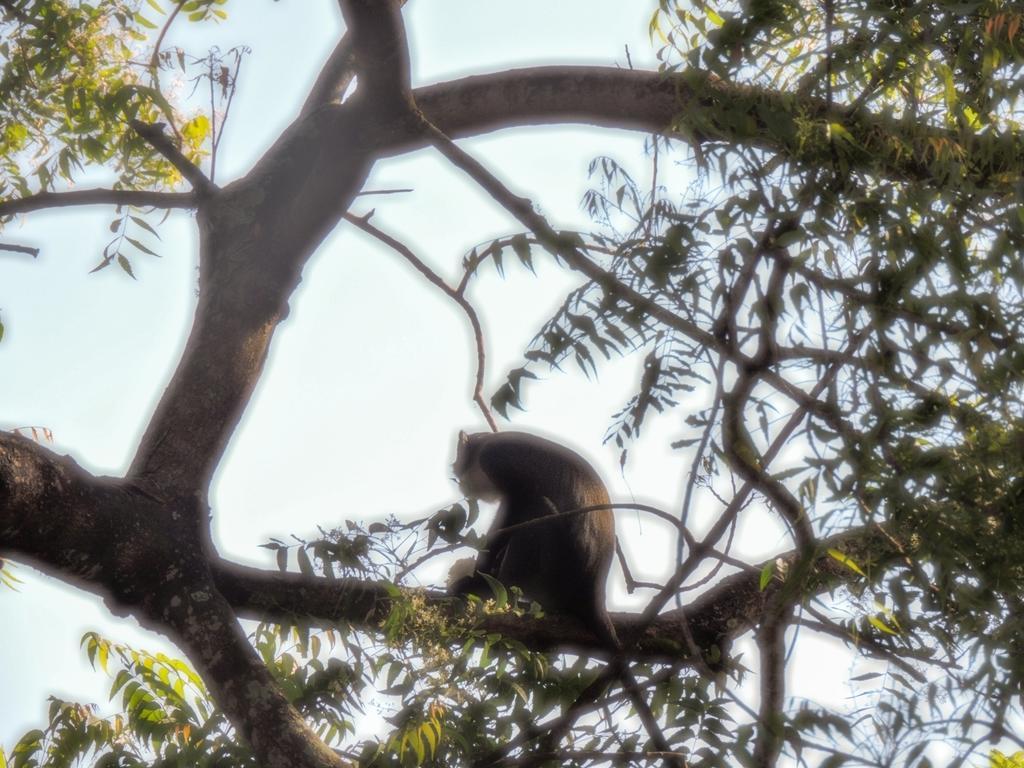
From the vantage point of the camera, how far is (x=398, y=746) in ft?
7.50

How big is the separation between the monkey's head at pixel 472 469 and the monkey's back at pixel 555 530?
1.11ft

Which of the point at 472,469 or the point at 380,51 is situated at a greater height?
the point at 472,469

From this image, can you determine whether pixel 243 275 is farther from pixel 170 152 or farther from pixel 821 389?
pixel 821 389

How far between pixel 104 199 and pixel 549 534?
7.24ft

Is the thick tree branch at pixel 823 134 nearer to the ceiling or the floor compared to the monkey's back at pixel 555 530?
nearer to the floor

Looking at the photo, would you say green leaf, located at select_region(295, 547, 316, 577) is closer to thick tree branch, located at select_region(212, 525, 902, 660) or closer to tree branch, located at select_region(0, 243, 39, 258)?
thick tree branch, located at select_region(212, 525, 902, 660)

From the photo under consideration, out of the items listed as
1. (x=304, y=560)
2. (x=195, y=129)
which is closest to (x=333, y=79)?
(x=195, y=129)

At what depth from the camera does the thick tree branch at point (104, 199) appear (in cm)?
327

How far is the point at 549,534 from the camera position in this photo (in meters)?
4.53

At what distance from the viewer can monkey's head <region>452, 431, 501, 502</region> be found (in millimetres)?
5863

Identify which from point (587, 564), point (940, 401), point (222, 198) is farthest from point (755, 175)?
point (587, 564)

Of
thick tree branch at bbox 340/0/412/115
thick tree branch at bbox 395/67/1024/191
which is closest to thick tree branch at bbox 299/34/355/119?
thick tree branch at bbox 340/0/412/115

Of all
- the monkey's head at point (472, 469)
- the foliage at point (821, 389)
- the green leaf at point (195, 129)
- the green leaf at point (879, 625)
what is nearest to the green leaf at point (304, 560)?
the foliage at point (821, 389)

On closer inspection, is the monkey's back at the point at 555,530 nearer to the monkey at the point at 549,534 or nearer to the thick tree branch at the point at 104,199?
the monkey at the point at 549,534
